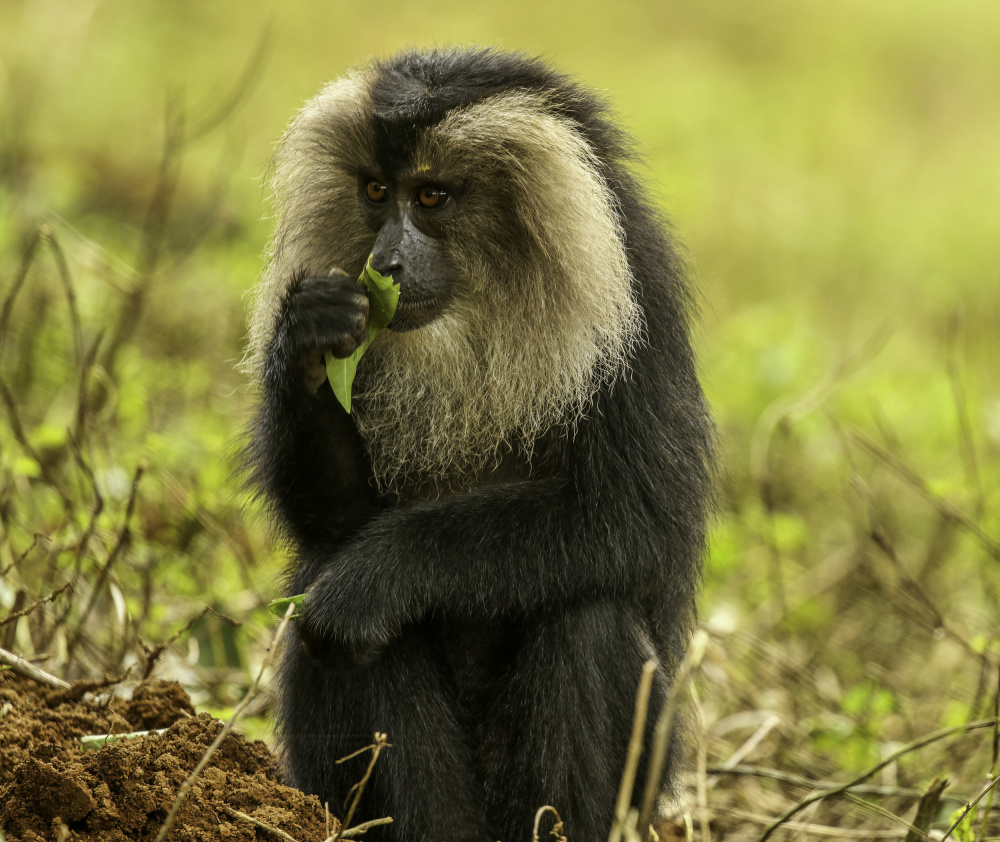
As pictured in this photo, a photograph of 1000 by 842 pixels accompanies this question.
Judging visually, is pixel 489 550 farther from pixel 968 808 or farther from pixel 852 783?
pixel 968 808

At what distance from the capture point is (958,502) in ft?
22.7

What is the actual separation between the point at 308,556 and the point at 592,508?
0.95 m

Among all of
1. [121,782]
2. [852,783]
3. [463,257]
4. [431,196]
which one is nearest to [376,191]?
[431,196]

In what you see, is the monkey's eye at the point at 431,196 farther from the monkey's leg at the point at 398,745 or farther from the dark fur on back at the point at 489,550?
the monkey's leg at the point at 398,745

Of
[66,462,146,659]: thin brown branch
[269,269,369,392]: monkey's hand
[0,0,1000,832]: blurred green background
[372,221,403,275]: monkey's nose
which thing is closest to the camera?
[269,269,369,392]: monkey's hand

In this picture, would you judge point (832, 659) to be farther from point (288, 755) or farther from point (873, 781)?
point (288, 755)

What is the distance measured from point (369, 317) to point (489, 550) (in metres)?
0.78

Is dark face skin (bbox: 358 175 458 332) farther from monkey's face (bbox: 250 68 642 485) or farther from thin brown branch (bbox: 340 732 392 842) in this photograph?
thin brown branch (bbox: 340 732 392 842)

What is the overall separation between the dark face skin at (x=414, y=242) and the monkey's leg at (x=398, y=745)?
0.97 m

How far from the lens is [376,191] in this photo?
3.76 m

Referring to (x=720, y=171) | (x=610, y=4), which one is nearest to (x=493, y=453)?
(x=720, y=171)

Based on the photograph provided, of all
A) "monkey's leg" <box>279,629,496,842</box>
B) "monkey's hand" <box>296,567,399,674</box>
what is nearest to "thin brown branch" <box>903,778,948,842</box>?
"monkey's leg" <box>279,629,496,842</box>

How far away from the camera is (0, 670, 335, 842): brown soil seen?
2953 mm

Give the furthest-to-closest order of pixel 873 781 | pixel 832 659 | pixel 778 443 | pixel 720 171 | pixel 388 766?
pixel 720 171 < pixel 778 443 < pixel 832 659 < pixel 873 781 < pixel 388 766
